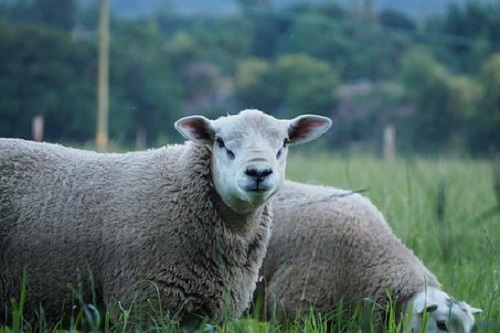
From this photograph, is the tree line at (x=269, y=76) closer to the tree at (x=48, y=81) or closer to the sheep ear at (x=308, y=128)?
the tree at (x=48, y=81)

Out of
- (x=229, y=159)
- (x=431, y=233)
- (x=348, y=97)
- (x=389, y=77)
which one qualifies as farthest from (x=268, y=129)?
(x=389, y=77)

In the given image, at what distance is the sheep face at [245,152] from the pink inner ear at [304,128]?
2.1 inches

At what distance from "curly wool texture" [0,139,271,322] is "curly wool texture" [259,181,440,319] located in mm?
1163

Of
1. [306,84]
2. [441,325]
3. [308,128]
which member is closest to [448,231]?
[441,325]

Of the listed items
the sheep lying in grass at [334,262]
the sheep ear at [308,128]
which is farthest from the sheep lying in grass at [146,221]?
the sheep lying in grass at [334,262]

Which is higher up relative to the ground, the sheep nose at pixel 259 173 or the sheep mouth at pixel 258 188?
the sheep nose at pixel 259 173

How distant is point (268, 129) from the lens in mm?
4820

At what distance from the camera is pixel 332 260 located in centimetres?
607

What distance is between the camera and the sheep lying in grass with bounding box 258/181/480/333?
19.3 feet

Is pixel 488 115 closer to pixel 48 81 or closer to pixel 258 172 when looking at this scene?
pixel 48 81

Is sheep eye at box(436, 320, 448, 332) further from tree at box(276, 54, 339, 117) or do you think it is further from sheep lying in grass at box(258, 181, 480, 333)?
tree at box(276, 54, 339, 117)

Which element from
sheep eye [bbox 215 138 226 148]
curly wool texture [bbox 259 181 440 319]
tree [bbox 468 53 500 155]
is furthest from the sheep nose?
tree [bbox 468 53 500 155]

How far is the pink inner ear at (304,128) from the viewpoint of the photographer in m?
5.15

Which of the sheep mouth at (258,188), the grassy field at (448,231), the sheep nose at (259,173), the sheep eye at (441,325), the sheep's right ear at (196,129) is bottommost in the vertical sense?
the sheep eye at (441,325)
